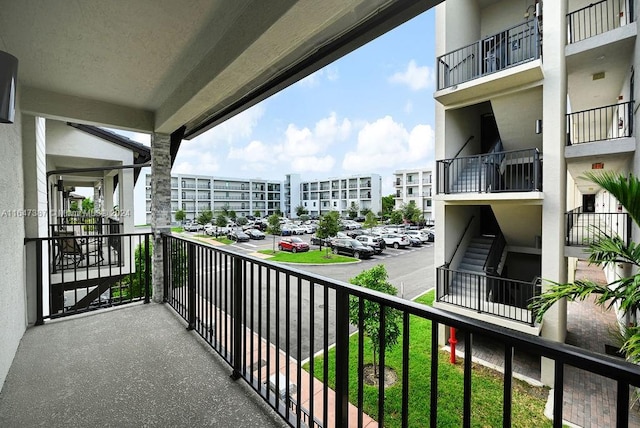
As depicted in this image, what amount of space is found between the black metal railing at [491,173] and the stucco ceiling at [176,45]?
3.93 meters

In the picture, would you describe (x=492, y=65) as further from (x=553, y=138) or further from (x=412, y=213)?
(x=412, y=213)

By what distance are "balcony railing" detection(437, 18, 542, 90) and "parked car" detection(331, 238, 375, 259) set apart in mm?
8856

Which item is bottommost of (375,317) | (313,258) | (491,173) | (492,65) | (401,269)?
(401,269)

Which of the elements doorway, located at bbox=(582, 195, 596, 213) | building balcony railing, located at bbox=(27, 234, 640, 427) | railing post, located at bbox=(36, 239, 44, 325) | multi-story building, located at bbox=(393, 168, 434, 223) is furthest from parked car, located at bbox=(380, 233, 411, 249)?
railing post, located at bbox=(36, 239, 44, 325)

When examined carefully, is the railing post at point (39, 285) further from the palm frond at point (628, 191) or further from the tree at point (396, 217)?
the tree at point (396, 217)

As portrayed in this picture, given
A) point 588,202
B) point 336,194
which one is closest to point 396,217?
point 336,194

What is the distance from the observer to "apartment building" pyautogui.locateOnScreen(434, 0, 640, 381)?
14.7ft

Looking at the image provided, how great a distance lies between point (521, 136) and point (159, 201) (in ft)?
20.2

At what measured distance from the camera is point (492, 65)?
16.6 feet

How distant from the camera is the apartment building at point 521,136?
4.49 m

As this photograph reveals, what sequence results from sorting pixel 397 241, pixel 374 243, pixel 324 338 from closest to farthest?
pixel 324 338 < pixel 374 243 < pixel 397 241

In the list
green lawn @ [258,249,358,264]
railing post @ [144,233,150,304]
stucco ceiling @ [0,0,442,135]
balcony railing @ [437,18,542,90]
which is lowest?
green lawn @ [258,249,358,264]

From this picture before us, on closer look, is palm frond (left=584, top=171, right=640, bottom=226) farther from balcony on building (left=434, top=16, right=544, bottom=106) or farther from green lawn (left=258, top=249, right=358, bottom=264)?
green lawn (left=258, top=249, right=358, bottom=264)

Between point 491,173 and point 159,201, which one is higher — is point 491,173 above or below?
above
